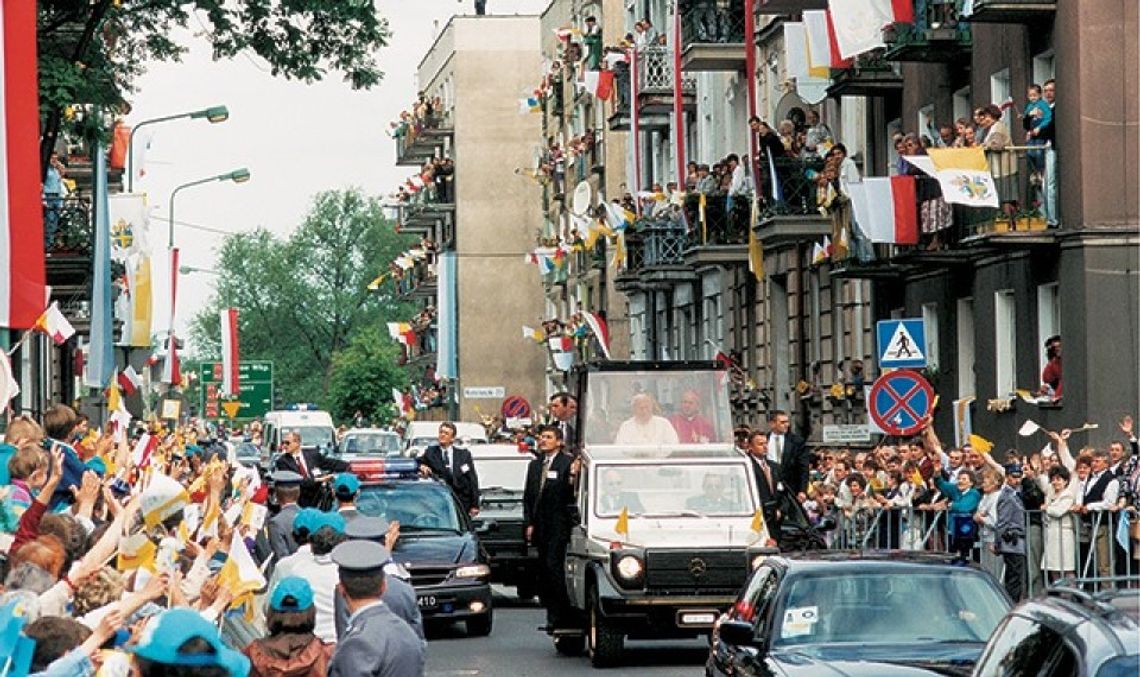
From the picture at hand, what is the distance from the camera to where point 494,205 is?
99188 mm

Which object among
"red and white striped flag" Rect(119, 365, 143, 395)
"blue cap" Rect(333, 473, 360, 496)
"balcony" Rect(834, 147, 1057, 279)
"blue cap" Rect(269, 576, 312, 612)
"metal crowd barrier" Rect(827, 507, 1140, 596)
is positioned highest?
"balcony" Rect(834, 147, 1057, 279)

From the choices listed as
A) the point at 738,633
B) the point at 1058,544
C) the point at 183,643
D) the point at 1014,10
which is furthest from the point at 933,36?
the point at 183,643

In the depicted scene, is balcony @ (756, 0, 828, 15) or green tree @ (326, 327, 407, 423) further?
green tree @ (326, 327, 407, 423)

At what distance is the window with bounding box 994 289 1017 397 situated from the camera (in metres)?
32.8

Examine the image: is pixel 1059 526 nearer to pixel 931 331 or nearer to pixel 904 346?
pixel 904 346

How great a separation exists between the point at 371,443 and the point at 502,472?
23.1 metres

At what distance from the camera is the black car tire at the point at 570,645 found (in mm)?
23047

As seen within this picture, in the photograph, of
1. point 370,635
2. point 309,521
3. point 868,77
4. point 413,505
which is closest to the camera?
point 370,635

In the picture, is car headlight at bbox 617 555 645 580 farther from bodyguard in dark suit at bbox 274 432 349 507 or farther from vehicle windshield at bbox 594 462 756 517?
bodyguard in dark suit at bbox 274 432 349 507

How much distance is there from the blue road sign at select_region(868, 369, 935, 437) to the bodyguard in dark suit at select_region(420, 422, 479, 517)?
6.66m

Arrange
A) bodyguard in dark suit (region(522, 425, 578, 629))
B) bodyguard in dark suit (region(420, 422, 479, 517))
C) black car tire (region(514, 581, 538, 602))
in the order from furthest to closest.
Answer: black car tire (region(514, 581, 538, 602)) < bodyguard in dark suit (region(420, 422, 479, 517)) < bodyguard in dark suit (region(522, 425, 578, 629))

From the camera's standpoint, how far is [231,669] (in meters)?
6.87

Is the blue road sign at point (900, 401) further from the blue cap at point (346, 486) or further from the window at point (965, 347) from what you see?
the window at point (965, 347)

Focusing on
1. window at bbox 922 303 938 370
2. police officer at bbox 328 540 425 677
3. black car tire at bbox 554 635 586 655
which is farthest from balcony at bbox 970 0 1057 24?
police officer at bbox 328 540 425 677
